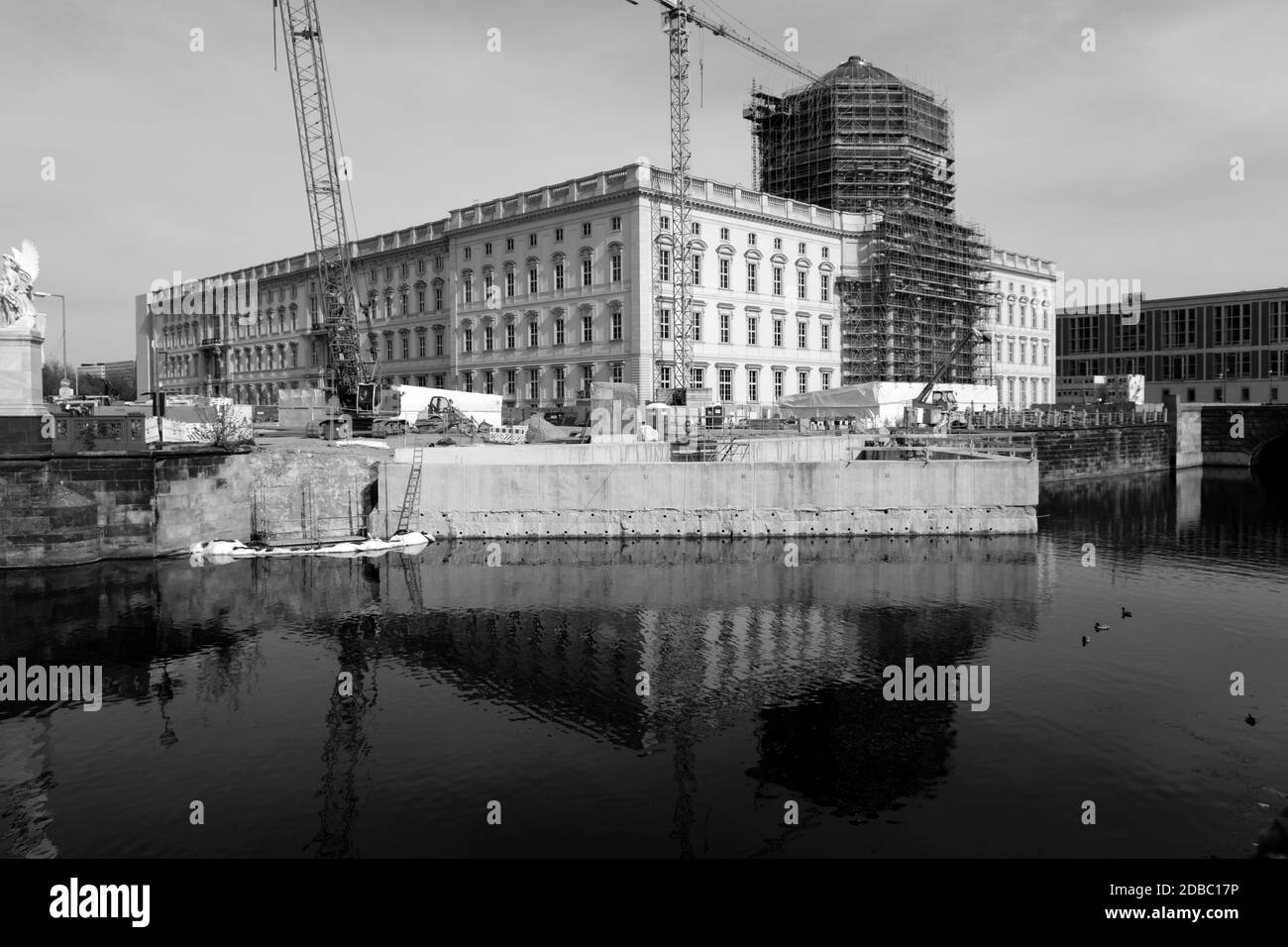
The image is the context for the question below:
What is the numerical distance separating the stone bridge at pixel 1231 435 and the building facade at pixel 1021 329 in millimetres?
18802

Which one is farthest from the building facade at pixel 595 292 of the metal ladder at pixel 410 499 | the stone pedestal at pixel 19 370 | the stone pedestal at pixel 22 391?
the metal ladder at pixel 410 499

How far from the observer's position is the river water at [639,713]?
16.3m

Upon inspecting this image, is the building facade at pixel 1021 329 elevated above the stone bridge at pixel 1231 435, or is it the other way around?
the building facade at pixel 1021 329

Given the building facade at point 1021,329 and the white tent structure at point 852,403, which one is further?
the building facade at point 1021,329

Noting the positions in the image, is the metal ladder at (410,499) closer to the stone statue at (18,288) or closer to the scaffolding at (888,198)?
the stone statue at (18,288)

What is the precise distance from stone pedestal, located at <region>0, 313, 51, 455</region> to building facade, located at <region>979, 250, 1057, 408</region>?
90.3 meters

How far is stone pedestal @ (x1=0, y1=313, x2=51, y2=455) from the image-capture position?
Answer: 3722cm

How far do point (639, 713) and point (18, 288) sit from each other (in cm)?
3359

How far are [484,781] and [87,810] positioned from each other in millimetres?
7211

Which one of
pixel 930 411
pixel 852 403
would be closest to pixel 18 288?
pixel 852 403

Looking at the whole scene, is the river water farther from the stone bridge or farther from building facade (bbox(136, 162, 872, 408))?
the stone bridge

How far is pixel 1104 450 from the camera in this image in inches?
3332

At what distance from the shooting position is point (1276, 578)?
122 feet
